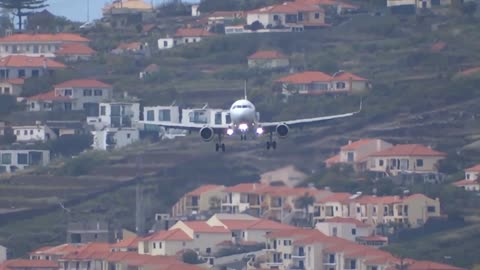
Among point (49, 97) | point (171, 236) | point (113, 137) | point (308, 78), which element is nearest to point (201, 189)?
point (171, 236)

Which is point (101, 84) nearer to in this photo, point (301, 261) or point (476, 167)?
point (476, 167)

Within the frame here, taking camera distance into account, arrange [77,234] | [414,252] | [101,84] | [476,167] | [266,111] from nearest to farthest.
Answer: [414,252] → [77,234] → [476,167] → [266,111] → [101,84]

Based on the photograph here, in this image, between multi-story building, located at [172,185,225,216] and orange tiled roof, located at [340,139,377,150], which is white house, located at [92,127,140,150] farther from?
multi-story building, located at [172,185,225,216]

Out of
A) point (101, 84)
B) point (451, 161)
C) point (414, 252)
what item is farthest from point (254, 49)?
point (414, 252)

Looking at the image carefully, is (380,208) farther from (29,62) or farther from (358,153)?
(29,62)

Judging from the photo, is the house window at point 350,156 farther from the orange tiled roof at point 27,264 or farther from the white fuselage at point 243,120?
the white fuselage at point 243,120
